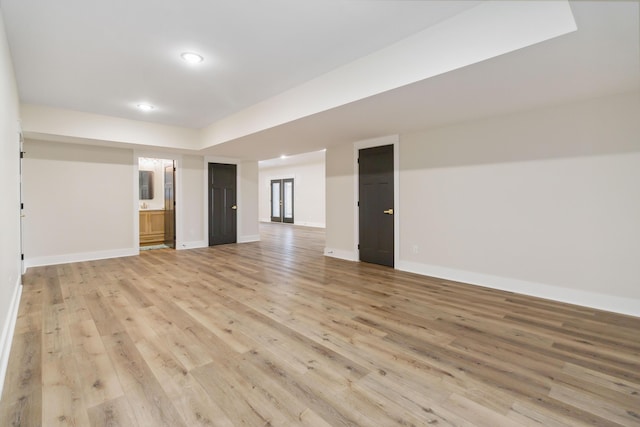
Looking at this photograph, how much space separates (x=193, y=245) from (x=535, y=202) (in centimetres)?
681

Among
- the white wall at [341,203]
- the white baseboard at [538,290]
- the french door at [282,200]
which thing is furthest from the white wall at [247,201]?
the french door at [282,200]

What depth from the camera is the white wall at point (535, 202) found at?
10.1 ft

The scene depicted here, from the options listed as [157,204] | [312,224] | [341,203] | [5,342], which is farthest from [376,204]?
[312,224]

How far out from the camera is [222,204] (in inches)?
298

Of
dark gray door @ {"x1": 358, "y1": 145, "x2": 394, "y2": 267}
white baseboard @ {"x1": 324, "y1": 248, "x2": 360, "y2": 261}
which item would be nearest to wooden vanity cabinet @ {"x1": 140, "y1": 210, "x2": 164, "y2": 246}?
white baseboard @ {"x1": 324, "y1": 248, "x2": 360, "y2": 261}

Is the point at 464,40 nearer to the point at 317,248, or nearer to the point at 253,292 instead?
the point at 253,292

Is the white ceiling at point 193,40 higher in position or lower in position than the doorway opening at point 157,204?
higher

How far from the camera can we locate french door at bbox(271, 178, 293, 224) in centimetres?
1370

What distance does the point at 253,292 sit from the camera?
3.74 metres

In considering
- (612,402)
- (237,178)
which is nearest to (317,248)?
(237,178)

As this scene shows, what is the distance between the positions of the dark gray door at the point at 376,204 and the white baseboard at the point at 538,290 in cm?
68

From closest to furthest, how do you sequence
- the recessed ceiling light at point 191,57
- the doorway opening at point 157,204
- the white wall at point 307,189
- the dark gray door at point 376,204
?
the recessed ceiling light at point 191,57, the dark gray door at point 376,204, the doorway opening at point 157,204, the white wall at point 307,189

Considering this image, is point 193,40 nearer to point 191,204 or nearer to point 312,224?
point 191,204

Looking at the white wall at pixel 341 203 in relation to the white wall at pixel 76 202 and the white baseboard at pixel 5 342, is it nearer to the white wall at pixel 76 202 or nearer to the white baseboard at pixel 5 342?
the white wall at pixel 76 202
